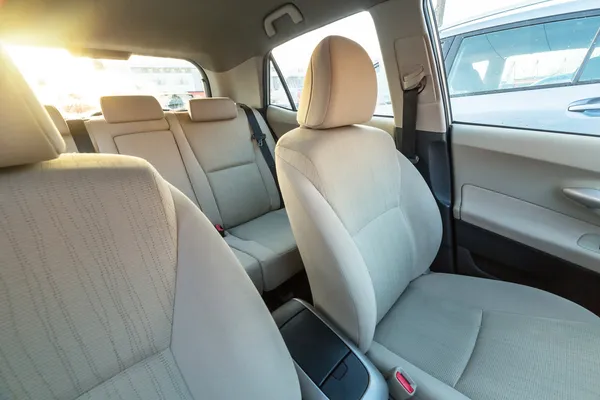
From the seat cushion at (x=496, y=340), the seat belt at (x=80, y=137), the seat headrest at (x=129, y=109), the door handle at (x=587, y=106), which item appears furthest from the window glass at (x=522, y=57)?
the seat belt at (x=80, y=137)

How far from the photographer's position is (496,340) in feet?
2.93

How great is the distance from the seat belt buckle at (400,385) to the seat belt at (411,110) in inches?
40.3

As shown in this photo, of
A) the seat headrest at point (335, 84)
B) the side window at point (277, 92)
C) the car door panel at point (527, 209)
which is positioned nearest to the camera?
the seat headrest at point (335, 84)

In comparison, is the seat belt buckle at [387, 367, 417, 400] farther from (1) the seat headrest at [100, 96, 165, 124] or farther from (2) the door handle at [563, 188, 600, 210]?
(1) the seat headrest at [100, 96, 165, 124]

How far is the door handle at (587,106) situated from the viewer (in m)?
1.16

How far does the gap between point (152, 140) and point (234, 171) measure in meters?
0.51

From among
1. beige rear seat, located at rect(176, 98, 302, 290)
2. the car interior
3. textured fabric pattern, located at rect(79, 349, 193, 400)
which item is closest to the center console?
the car interior

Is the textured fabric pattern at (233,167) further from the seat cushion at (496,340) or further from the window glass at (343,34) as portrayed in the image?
the seat cushion at (496,340)

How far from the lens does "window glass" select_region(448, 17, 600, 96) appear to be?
47.2 inches

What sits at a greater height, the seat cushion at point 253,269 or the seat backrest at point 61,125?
the seat backrest at point 61,125

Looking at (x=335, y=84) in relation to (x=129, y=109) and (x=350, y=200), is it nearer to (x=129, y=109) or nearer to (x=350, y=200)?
(x=350, y=200)

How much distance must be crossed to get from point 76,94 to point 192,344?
217 centimetres

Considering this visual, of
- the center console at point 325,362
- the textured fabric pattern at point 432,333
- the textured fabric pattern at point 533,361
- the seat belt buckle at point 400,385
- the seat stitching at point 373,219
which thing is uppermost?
the seat stitching at point 373,219

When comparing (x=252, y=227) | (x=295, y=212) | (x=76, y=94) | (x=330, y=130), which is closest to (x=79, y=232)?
(x=295, y=212)
